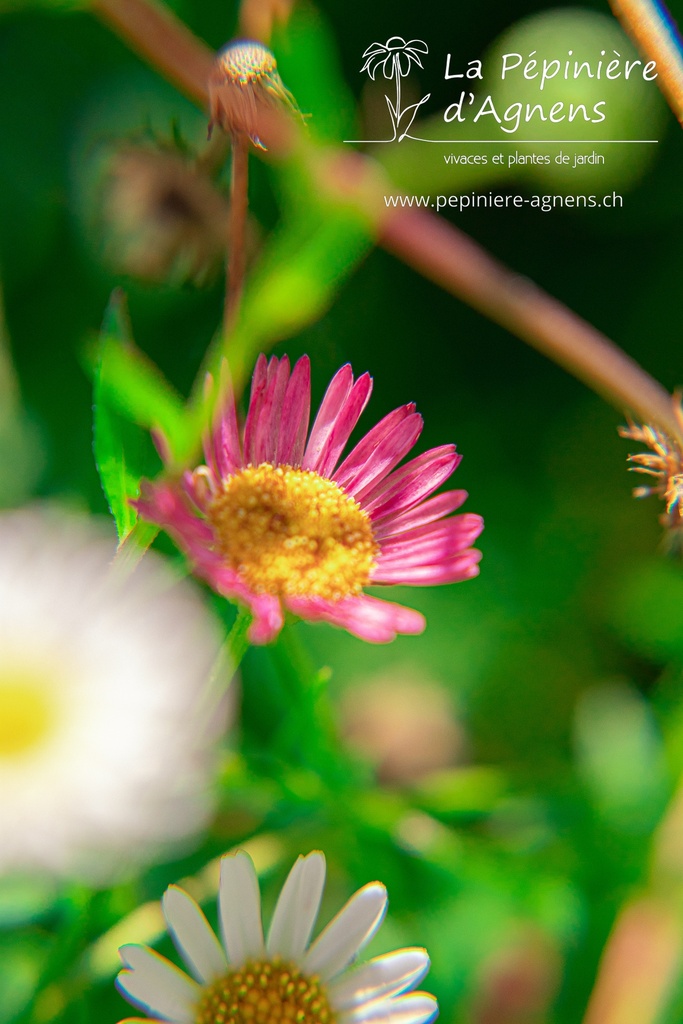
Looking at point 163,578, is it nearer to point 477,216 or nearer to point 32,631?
point 32,631

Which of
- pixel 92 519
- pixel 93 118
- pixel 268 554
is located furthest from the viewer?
pixel 93 118

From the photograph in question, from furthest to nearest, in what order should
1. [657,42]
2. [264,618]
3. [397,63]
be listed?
1. [397,63]
2. [657,42]
3. [264,618]

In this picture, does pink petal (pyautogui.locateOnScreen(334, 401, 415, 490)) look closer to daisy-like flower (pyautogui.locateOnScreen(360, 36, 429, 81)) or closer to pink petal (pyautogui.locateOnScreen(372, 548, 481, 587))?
pink petal (pyautogui.locateOnScreen(372, 548, 481, 587))

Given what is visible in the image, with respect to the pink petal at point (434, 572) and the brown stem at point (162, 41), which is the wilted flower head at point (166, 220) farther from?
the pink petal at point (434, 572)

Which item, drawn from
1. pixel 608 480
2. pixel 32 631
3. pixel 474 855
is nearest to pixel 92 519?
pixel 32 631

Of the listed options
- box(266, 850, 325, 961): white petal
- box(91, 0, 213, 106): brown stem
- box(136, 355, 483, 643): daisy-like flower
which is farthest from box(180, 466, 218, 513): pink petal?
box(91, 0, 213, 106): brown stem

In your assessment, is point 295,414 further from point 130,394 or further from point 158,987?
point 158,987

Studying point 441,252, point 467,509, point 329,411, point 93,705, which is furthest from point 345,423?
point 467,509
